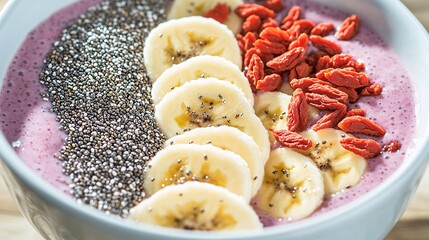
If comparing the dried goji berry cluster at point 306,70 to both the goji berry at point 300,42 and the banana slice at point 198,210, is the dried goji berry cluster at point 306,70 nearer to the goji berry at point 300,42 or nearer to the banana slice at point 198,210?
the goji berry at point 300,42

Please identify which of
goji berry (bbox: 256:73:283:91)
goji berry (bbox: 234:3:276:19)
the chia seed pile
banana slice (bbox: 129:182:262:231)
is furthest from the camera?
goji berry (bbox: 234:3:276:19)

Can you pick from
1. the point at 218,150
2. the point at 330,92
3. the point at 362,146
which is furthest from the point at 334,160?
the point at 218,150

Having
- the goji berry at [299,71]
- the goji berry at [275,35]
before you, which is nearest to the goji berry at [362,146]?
the goji berry at [299,71]

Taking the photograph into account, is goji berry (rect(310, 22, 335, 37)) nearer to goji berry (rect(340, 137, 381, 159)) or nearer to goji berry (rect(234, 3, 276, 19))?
goji berry (rect(234, 3, 276, 19))

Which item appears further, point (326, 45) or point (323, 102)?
point (326, 45)

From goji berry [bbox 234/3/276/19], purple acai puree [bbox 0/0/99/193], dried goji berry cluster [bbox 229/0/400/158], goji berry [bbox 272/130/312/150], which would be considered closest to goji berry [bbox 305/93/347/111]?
dried goji berry cluster [bbox 229/0/400/158]

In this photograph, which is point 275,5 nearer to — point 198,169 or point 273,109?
point 273,109
